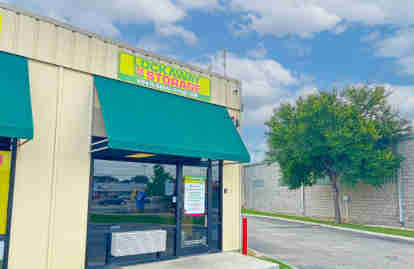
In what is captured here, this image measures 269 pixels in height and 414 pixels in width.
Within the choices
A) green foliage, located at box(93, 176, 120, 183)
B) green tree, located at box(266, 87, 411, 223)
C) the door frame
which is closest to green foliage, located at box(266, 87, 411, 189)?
green tree, located at box(266, 87, 411, 223)

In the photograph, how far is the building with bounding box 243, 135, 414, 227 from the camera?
70.9 feet

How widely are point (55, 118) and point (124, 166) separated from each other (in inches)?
79.1

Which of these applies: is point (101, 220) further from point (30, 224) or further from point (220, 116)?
point (220, 116)

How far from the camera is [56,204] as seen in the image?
7613mm

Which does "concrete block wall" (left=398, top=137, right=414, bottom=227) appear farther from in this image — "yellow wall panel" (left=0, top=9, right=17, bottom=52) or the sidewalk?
"yellow wall panel" (left=0, top=9, right=17, bottom=52)

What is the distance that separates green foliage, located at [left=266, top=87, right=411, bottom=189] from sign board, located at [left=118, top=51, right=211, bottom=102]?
1331cm

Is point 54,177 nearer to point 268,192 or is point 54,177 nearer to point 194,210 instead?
point 194,210

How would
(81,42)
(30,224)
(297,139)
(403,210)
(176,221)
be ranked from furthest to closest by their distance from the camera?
(297,139)
(403,210)
(176,221)
(81,42)
(30,224)

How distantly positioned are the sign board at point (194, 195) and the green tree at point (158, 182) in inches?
26.1

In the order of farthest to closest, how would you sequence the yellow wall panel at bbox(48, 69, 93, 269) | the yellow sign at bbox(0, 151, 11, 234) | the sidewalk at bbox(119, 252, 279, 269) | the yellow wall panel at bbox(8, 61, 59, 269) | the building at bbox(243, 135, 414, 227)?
the building at bbox(243, 135, 414, 227) < the sidewalk at bbox(119, 252, 279, 269) < the yellow wall panel at bbox(48, 69, 93, 269) < the yellow wall panel at bbox(8, 61, 59, 269) < the yellow sign at bbox(0, 151, 11, 234)

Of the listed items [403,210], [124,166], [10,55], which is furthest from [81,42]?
[403,210]

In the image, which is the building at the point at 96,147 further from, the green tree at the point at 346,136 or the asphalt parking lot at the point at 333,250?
the green tree at the point at 346,136

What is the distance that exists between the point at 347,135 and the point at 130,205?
16.0 metres

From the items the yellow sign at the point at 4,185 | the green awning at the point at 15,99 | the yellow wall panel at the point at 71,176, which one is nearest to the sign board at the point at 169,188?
the yellow wall panel at the point at 71,176
